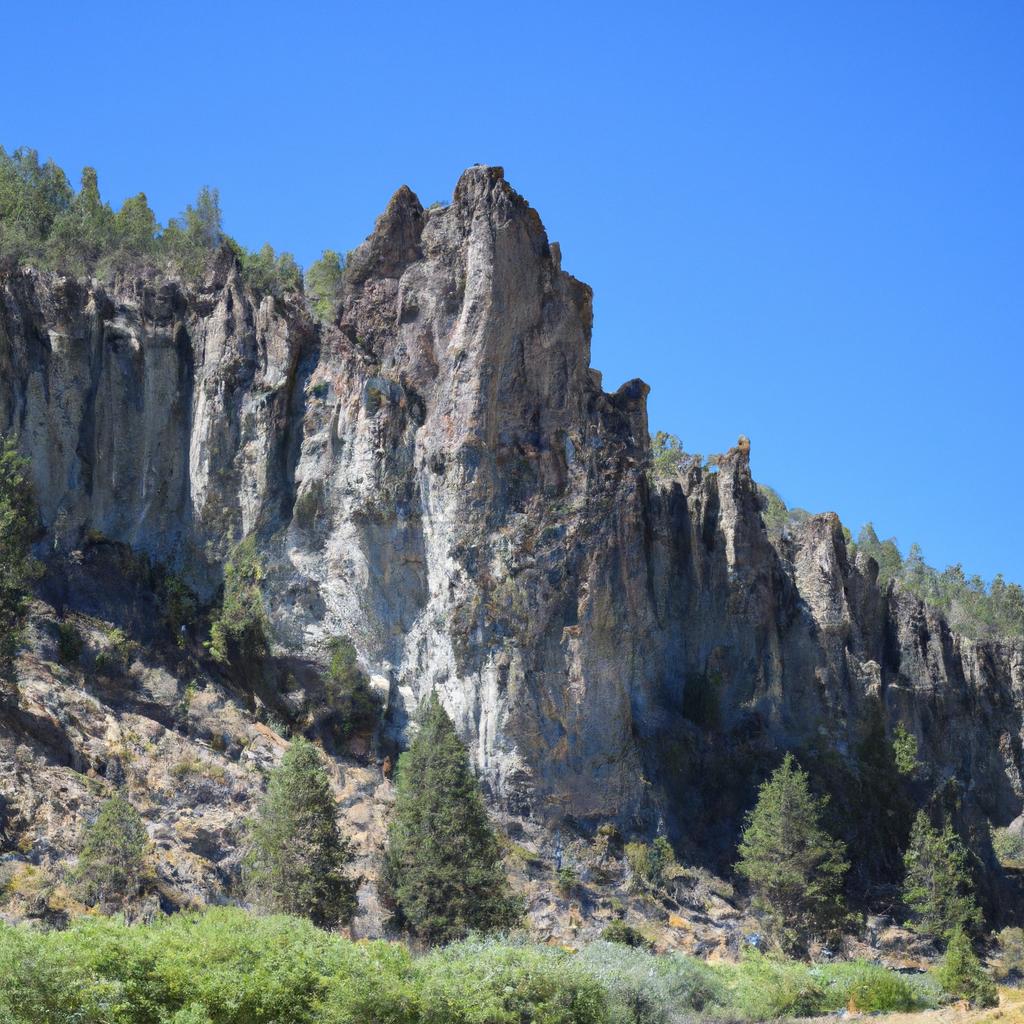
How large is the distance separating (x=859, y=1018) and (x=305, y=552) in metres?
28.8

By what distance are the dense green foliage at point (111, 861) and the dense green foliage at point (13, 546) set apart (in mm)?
8712

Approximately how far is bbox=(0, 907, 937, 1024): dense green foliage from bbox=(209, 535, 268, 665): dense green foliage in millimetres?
21574

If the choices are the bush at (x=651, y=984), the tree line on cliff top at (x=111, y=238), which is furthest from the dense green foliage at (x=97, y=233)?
the bush at (x=651, y=984)

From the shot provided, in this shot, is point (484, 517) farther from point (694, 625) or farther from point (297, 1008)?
point (297, 1008)

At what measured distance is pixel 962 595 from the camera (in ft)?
367

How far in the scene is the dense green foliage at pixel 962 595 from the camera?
338 feet

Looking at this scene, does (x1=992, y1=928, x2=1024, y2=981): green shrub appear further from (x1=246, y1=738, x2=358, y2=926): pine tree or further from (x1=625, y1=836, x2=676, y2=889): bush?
(x1=246, y1=738, x2=358, y2=926): pine tree

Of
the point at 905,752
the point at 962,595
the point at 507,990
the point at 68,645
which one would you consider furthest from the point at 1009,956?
the point at 962,595

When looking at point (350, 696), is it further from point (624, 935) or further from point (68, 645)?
point (624, 935)

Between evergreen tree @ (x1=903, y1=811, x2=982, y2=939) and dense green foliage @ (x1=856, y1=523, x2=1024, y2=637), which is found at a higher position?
dense green foliage @ (x1=856, y1=523, x2=1024, y2=637)

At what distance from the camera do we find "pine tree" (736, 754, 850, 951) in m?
50.3

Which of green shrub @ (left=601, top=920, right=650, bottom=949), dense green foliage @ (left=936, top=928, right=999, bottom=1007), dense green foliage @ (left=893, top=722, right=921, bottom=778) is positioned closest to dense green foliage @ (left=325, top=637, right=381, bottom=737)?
green shrub @ (left=601, top=920, right=650, bottom=949)

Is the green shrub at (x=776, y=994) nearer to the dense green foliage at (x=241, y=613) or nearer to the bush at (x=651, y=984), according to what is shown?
the bush at (x=651, y=984)

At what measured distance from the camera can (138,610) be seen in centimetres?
5284
